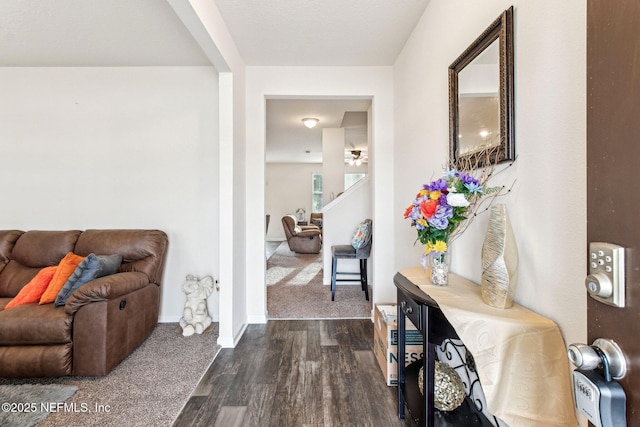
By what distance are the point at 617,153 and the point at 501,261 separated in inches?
24.3

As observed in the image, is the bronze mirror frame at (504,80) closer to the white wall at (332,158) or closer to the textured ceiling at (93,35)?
the textured ceiling at (93,35)

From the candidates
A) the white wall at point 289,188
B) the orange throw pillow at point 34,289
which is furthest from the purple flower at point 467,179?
the white wall at point 289,188

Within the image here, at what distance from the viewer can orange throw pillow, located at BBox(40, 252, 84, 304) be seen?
2061 mm

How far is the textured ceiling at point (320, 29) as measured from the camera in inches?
78.0

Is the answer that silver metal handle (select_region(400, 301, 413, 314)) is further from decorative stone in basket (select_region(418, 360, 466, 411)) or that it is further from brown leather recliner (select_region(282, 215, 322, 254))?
brown leather recliner (select_region(282, 215, 322, 254))

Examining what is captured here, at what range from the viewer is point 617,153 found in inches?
19.9

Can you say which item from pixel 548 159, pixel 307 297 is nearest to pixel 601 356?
pixel 548 159

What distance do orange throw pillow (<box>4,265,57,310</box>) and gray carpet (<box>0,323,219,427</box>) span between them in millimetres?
509

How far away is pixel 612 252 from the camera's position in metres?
0.51

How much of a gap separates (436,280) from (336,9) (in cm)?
193

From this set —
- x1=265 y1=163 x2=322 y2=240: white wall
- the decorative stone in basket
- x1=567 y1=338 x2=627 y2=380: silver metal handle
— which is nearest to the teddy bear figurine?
the decorative stone in basket

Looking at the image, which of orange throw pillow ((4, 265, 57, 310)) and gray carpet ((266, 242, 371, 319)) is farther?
gray carpet ((266, 242, 371, 319))

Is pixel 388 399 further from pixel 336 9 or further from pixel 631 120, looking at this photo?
pixel 336 9

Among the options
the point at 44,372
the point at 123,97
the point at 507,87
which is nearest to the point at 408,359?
the point at 507,87
